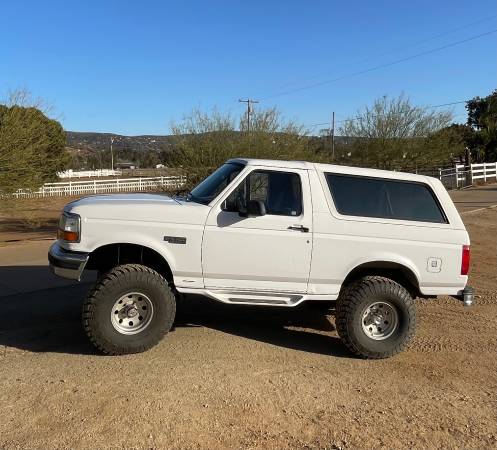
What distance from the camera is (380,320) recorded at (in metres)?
5.68

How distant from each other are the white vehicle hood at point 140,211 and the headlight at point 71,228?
0.17 ft

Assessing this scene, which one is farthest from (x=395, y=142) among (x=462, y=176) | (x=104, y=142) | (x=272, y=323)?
(x=104, y=142)

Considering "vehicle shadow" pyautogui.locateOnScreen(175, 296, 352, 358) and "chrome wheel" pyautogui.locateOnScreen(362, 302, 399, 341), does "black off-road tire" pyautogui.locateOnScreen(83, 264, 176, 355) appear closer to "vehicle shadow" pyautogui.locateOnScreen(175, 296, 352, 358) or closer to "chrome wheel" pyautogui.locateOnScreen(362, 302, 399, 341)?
"vehicle shadow" pyautogui.locateOnScreen(175, 296, 352, 358)

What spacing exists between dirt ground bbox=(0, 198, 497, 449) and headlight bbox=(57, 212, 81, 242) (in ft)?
3.75

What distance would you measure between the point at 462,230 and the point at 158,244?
126 inches

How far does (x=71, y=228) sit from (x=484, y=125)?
6376cm

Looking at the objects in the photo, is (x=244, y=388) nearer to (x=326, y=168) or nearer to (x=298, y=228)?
(x=298, y=228)

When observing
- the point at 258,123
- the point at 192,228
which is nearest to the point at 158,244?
the point at 192,228

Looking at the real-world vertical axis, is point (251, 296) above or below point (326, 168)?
below

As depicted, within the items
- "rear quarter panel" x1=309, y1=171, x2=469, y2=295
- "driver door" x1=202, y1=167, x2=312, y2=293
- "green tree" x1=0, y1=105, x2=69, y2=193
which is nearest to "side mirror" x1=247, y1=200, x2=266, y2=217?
"driver door" x1=202, y1=167, x2=312, y2=293

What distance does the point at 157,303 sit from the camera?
5.31 m

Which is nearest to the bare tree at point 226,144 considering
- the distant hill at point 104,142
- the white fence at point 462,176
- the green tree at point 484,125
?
the white fence at point 462,176

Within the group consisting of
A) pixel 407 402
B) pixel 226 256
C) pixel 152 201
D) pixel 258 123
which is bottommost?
pixel 407 402

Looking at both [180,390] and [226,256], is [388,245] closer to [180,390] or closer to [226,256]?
[226,256]
